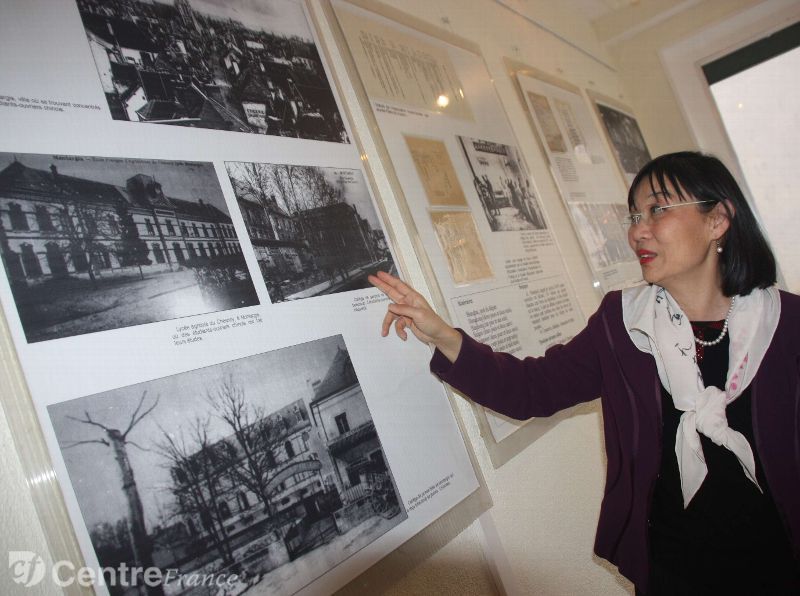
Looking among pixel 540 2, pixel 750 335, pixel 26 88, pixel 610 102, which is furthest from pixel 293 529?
pixel 610 102

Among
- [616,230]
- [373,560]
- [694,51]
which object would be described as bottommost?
[373,560]

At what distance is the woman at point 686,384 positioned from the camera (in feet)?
4.10

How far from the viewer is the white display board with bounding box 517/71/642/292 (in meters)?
2.63

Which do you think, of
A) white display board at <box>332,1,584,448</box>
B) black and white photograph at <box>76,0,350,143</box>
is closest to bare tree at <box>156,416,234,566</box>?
black and white photograph at <box>76,0,350,143</box>

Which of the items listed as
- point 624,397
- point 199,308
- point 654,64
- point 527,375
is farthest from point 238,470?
point 654,64

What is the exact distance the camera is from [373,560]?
1109mm

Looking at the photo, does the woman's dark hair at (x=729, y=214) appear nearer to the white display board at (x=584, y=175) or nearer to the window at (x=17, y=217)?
the white display board at (x=584, y=175)

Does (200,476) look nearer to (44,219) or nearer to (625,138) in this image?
(44,219)

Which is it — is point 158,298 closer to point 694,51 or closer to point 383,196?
point 383,196

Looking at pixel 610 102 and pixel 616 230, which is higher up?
pixel 610 102

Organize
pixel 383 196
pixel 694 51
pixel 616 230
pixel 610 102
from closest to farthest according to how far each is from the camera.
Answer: pixel 383 196 < pixel 616 230 < pixel 610 102 < pixel 694 51

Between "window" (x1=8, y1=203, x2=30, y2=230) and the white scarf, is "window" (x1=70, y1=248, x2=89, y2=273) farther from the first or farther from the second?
the white scarf

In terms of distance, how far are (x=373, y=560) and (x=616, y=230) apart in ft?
7.79

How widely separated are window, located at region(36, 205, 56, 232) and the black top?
4.49 ft
